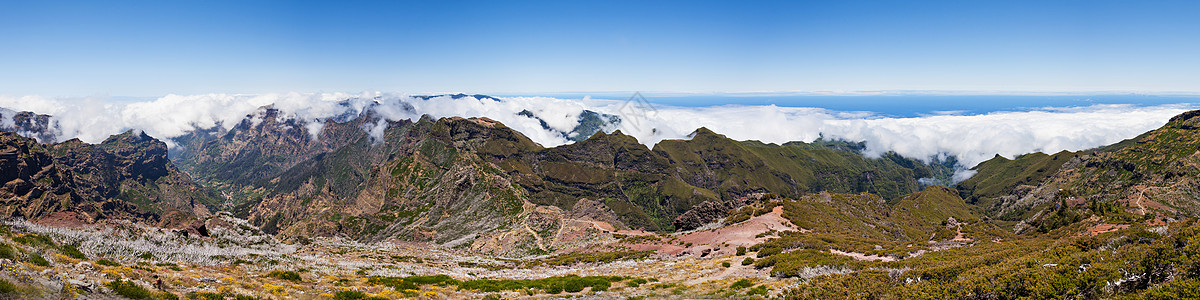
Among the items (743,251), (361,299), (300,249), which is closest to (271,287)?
(361,299)

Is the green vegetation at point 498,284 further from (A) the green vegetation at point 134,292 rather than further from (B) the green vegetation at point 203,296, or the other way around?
(A) the green vegetation at point 134,292

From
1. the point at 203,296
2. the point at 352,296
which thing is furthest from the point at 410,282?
the point at 203,296

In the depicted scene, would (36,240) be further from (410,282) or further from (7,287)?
(410,282)

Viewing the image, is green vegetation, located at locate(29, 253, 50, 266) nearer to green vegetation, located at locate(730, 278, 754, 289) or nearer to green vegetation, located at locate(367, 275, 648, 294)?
Result: green vegetation, located at locate(367, 275, 648, 294)

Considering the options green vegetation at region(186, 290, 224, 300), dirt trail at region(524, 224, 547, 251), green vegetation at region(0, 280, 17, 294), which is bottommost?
dirt trail at region(524, 224, 547, 251)

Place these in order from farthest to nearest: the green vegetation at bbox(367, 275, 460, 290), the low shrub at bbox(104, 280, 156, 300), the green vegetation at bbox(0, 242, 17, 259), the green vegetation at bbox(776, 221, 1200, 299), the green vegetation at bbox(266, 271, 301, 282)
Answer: the green vegetation at bbox(367, 275, 460, 290), the green vegetation at bbox(266, 271, 301, 282), the green vegetation at bbox(0, 242, 17, 259), the low shrub at bbox(104, 280, 156, 300), the green vegetation at bbox(776, 221, 1200, 299)

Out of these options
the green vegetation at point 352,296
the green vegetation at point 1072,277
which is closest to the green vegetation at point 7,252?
the green vegetation at point 352,296

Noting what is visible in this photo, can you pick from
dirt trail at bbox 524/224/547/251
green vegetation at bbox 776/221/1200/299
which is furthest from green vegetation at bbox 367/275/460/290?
dirt trail at bbox 524/224/547/251

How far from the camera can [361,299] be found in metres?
21.3

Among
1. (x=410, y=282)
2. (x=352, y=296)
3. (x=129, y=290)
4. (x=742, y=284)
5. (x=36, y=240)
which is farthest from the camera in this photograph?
(x=410, y=282)

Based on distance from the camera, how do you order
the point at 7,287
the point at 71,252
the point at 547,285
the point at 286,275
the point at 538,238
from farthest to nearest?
the point at 538,238 → the point at 547,285 → the point at 286,275 → the point at 71,252 → the point at 7,287

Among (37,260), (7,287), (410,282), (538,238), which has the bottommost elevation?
(538,238)

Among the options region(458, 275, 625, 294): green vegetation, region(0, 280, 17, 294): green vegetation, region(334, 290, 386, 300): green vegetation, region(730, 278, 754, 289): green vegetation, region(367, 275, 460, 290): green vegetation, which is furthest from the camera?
region(458, 275, 625, 294): green vegetation

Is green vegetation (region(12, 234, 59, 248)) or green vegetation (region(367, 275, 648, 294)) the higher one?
green vegetation (region(12, 234, 59, 248))
